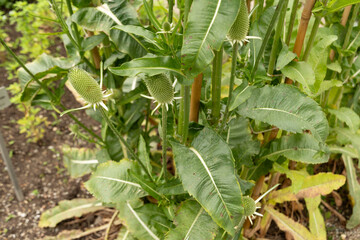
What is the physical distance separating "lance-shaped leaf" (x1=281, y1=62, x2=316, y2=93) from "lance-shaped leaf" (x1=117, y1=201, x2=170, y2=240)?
2.94ft

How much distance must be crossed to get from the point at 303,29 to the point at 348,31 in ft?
1.42

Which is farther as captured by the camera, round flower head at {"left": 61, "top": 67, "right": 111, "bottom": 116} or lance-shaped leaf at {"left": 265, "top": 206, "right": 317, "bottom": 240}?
lance-shaped leaf at {"left": 265, "top": 206, "right": 317, "bottom": 240}

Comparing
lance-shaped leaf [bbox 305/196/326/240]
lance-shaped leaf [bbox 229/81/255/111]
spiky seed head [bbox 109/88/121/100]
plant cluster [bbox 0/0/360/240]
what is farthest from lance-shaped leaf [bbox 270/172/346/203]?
spiky seed head [bbox 109/88/121/100]

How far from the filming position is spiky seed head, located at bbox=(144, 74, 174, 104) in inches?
40.4

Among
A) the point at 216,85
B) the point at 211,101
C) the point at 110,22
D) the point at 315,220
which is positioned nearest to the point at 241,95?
the point at 216,85

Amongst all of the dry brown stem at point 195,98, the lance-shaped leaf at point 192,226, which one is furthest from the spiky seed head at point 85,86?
the lance-shaped leaf at point 192,226

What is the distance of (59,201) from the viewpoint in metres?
2.34

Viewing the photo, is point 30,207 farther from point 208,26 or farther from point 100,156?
point 208,26

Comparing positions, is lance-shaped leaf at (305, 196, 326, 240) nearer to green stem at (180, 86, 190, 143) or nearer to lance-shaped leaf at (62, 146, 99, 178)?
green stem at (180, 86, 190, 143)

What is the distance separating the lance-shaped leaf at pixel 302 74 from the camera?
1256 mm

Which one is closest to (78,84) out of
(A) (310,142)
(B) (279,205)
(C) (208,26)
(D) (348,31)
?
(C) (208,26)

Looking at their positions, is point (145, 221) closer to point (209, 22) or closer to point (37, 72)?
point (37, 72)

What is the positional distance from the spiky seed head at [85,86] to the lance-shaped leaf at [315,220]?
56.2 inches

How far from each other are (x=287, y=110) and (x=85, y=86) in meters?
0.73
